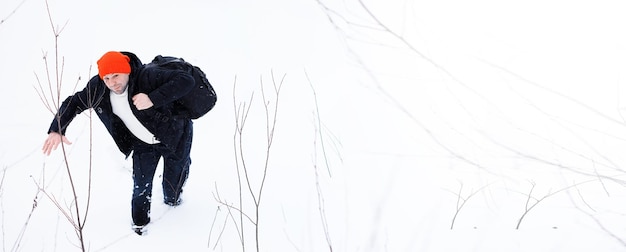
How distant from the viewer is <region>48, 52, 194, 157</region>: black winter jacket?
2217 mm

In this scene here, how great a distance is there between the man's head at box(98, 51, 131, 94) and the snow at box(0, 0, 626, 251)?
64 cm

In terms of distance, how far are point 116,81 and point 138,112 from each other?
0.22 m

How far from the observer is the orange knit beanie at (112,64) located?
2.08 metres

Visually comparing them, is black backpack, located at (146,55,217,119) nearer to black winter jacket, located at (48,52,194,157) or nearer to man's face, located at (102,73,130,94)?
black winter jacket, located at (48,52,194,157)

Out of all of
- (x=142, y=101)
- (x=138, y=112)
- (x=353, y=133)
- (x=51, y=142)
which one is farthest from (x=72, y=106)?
(x=353, y=133)

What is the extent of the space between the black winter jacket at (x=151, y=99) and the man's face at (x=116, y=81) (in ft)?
0.12

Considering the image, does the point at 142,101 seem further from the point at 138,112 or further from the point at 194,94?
the point at 194,94

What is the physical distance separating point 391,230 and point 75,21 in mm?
6888

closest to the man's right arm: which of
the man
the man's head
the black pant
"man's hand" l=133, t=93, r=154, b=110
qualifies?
the man

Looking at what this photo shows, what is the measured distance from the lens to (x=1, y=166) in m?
3.51

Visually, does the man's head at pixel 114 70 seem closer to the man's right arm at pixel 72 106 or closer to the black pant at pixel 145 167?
the man's right arm at pixel 72 106

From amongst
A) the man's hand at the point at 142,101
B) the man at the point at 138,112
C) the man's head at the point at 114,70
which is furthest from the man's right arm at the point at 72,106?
the man's hand at the point at 142,101

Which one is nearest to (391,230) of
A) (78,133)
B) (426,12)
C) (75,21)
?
(78,133)

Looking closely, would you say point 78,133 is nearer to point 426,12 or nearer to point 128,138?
point 128,138
